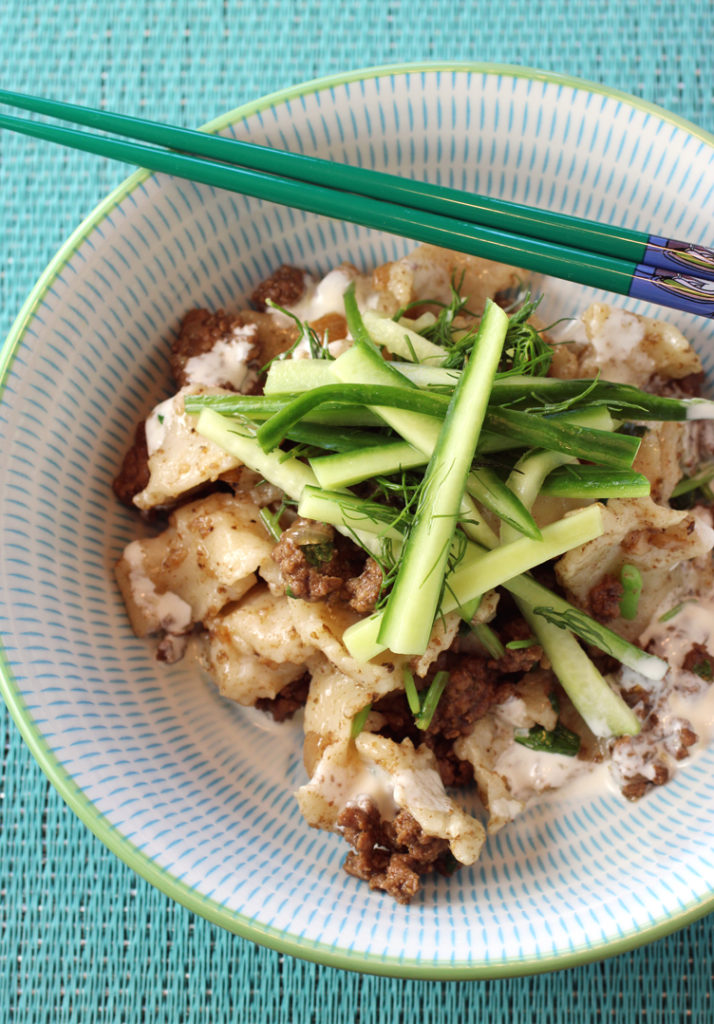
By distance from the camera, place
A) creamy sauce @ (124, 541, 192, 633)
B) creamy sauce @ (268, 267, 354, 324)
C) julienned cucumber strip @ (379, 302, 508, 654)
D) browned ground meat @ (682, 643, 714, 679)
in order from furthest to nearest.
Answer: creamy sauce @ (268, 267, 354, 324), creamy sauce @ (124, 541, 192, 633), browned ground meat @ (682, 643, 714, 679), julienned cucumber strip @ (379, 302, 508, 654)

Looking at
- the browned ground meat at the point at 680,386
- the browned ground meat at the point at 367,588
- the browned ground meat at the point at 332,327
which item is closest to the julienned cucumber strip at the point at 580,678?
the browned ground meat at the point at 367,588

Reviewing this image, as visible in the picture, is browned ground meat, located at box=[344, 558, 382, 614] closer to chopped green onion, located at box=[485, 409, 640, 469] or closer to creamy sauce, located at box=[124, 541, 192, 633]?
chopped green onion, located at box=[485, 409, 640, 469]

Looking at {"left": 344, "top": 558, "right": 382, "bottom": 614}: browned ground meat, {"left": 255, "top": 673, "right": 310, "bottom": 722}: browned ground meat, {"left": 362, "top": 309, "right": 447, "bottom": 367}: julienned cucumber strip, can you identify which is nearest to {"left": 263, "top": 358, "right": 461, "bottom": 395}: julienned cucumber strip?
{"left": 362, "top": 309, "right": 447, "bottom": 367}: julienned cucumber strip

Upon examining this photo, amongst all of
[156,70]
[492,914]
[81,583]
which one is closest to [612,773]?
[492,914]

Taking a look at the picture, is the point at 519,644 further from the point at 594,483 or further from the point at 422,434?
the point at 422,434

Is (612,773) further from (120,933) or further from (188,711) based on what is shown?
(120,933)

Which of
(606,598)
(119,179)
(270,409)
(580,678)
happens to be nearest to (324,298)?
(270,409)
